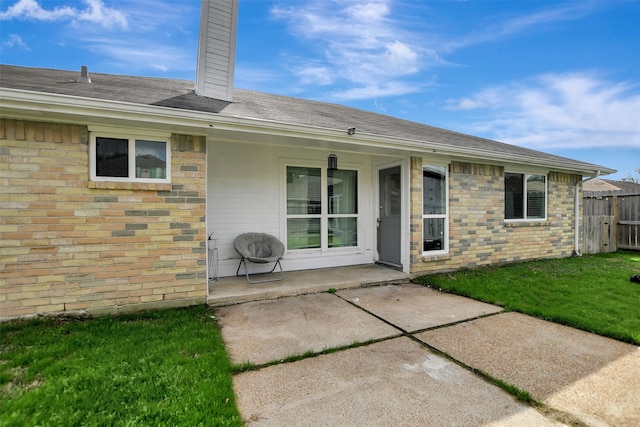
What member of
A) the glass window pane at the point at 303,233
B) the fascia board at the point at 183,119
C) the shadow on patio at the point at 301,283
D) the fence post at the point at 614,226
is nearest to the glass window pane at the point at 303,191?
the glass window pane at the point at 303,233

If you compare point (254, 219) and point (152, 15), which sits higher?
point (152, 15)

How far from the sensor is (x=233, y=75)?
5.61 metres

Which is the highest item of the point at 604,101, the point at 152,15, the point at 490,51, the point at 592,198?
the point at 490,51

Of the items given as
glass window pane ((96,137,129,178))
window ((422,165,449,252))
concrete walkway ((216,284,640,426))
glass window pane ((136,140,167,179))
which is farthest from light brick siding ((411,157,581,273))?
glass window pane ((96,137,129,178))

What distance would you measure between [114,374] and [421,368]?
2562 millimetres

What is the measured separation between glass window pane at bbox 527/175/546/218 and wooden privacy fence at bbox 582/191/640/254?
2541 mm

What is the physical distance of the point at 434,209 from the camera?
6.27m

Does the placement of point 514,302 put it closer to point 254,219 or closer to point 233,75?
point 254,219

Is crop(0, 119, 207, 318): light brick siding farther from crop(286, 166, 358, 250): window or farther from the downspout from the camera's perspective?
the downspout

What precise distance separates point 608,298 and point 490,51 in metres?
9.84

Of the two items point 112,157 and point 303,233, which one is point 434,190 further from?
point 112,157

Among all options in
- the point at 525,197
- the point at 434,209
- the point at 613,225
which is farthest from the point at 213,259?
the point at 613,225

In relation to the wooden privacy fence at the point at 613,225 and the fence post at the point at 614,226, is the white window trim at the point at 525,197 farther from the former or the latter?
the fence post at the point at 614,226

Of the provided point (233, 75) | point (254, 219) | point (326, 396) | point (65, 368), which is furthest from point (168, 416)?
Result: point (233, 75)
